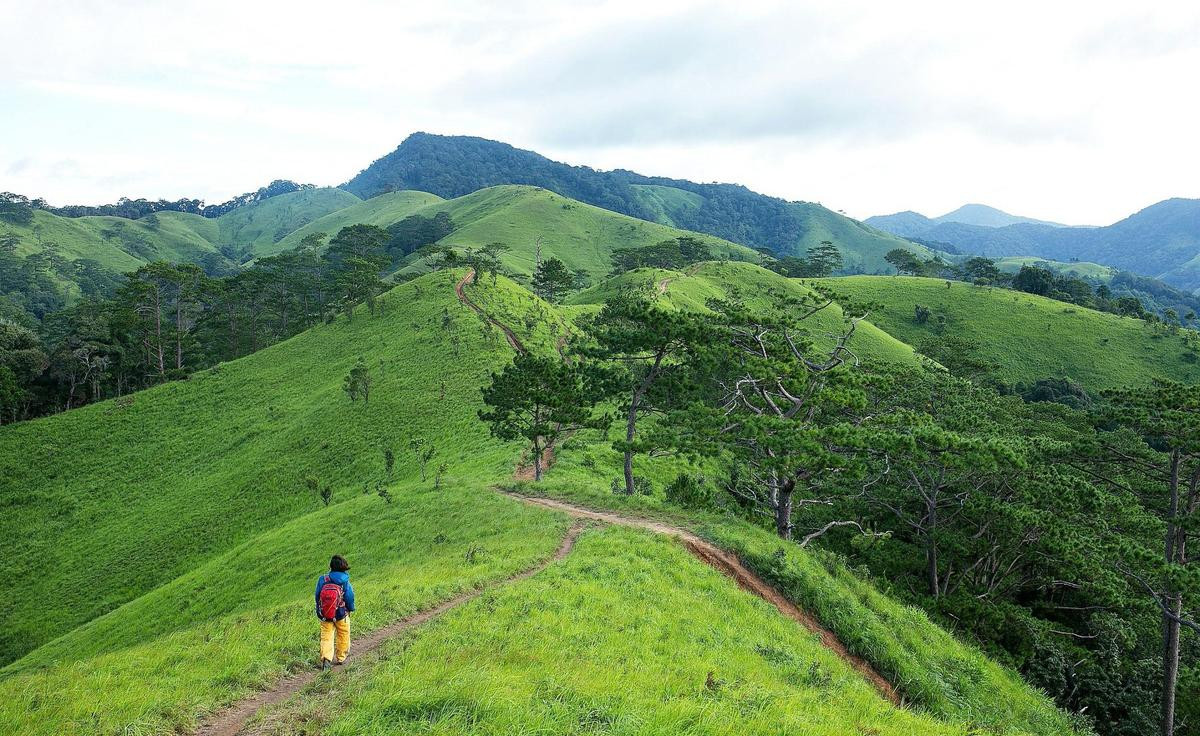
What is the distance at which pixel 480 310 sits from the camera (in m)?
63.5

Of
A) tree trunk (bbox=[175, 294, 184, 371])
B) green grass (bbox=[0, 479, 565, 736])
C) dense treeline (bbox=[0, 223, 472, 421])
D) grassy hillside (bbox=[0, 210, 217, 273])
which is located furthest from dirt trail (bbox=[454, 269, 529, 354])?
grassy hillside (bbox=[0, 210, 217, 273])

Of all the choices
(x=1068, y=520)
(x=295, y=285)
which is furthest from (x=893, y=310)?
(x=295, y=285)

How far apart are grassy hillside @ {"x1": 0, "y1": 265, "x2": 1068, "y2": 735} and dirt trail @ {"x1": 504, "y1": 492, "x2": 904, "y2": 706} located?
0.40 meters

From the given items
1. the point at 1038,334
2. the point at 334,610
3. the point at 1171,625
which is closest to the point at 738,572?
the point at 334,610

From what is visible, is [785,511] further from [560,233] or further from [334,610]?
[560,233]

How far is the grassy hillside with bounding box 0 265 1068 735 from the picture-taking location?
8.49m

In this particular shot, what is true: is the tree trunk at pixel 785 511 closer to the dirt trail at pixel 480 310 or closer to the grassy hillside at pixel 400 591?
the grassy hillside at pixel 400 591

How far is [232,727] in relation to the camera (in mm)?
8461

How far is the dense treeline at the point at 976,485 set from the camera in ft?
66.8

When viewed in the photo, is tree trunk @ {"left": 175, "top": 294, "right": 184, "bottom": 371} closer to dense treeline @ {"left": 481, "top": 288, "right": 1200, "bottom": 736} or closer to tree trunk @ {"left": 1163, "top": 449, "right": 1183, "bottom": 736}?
dense treeline @ {"left": 481, "top": 288, "right": 1200, "bottom": 736}

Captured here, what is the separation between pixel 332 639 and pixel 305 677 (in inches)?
28.2

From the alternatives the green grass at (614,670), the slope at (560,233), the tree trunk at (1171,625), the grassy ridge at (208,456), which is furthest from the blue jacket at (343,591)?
the slope at (560,233)

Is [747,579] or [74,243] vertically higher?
[74,243]

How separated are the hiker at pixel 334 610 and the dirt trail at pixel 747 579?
34.9 ft
